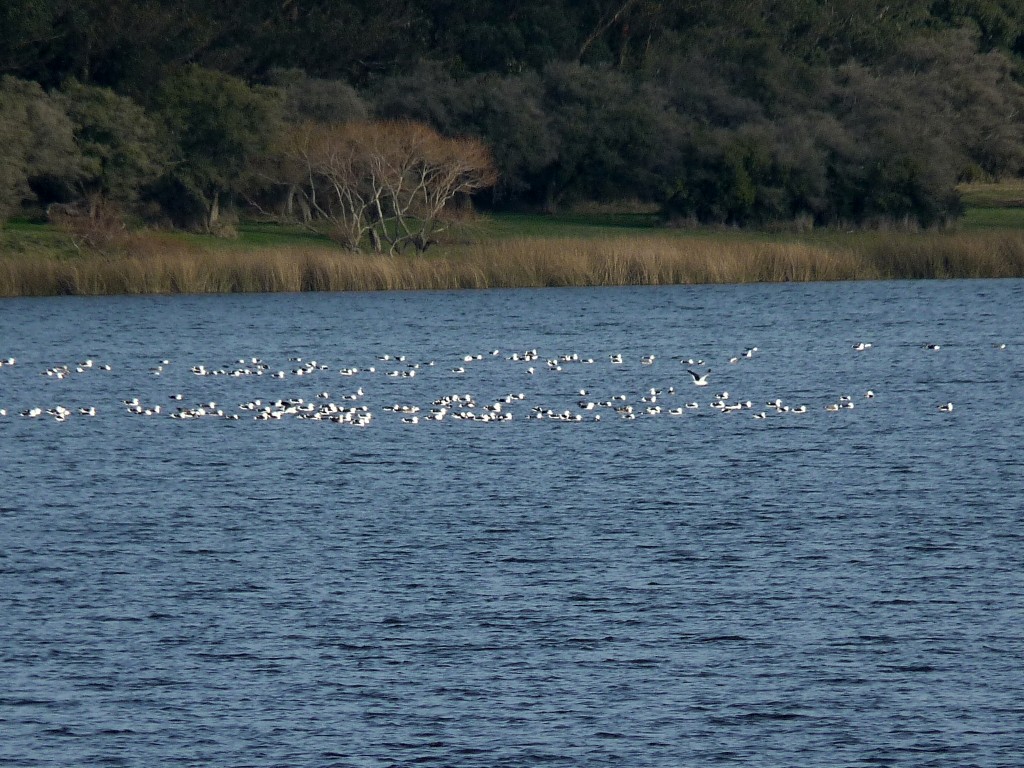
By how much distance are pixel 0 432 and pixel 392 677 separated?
17.8 metres

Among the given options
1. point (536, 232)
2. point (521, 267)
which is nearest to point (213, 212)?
point (536, 232)

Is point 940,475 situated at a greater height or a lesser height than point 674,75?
lesser

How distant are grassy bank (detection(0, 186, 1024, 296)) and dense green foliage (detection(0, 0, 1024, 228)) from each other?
10.9m

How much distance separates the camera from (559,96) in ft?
304

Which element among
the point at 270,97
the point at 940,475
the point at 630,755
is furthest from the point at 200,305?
the point at 630,755

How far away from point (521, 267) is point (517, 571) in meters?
45.5

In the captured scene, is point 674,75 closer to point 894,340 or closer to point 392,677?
point 894,340

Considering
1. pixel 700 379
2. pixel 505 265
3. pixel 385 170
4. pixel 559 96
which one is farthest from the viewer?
pixel 559 96

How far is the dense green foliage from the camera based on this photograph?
7925 cm

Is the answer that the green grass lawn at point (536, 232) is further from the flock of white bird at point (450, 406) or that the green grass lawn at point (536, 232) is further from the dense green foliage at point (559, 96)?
the flock of white bird at point (450, 406)

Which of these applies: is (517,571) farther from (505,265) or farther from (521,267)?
(505,265)

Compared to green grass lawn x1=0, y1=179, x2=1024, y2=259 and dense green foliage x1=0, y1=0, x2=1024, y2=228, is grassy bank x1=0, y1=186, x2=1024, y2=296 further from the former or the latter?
dense green foliage x1=0, y1=0, x2=1024, y2=228

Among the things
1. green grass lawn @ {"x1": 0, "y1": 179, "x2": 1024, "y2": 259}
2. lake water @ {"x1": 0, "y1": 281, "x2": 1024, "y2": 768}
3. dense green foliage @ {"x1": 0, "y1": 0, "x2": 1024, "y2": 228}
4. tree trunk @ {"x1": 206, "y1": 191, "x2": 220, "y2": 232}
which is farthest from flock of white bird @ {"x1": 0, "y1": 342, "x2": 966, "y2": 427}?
tree trunk @ {"x1": 206, "y1": 191, "x2": 220, "y2": 232}

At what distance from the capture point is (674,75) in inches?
3794
